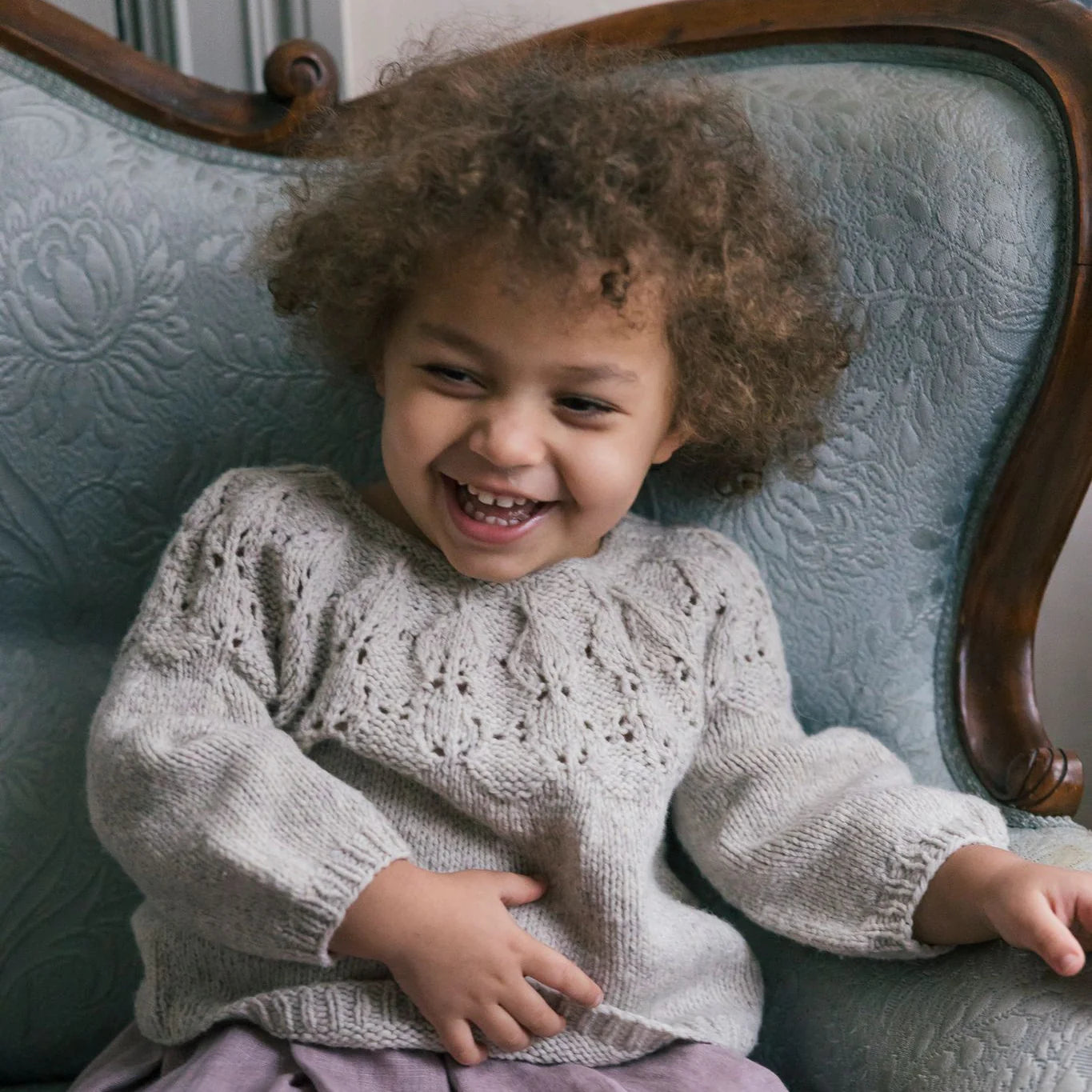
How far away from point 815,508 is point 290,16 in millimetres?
792

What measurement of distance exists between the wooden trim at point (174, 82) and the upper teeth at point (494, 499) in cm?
39

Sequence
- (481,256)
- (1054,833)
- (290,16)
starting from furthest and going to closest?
(290,16)
(1054,833)
(481,256)

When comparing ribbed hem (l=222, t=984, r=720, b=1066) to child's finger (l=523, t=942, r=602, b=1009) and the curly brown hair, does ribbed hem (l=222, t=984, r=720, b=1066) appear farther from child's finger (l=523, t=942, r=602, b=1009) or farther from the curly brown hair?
the curly brown hair

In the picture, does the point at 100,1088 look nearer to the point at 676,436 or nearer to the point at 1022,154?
the point at 676,436

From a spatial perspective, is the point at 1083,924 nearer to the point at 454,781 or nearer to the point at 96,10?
the point at 454,781

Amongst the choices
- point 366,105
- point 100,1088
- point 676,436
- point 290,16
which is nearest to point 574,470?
point 676,436

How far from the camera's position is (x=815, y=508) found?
1021 millimetres

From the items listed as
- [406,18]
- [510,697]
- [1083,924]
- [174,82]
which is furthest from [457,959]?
[406,18]

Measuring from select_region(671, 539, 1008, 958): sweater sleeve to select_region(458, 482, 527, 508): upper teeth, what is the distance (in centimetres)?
19

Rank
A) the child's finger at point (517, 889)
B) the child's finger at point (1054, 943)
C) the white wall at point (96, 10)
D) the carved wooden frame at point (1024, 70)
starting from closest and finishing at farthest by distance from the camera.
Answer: the child's finger at point (1054, 943), the child's finger at point (517, 889), the carved wooden frame at point (1024, 70), the white wall at point (96, 10)

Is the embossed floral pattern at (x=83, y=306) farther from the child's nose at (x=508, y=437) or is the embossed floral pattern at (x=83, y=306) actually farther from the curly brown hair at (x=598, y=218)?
the child's nose at (x=508, y=437)

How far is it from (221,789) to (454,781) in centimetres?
16

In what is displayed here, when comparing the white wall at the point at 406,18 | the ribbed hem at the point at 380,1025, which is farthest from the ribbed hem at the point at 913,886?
the white wall at the point at 406,18

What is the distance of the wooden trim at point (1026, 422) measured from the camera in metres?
0.93
